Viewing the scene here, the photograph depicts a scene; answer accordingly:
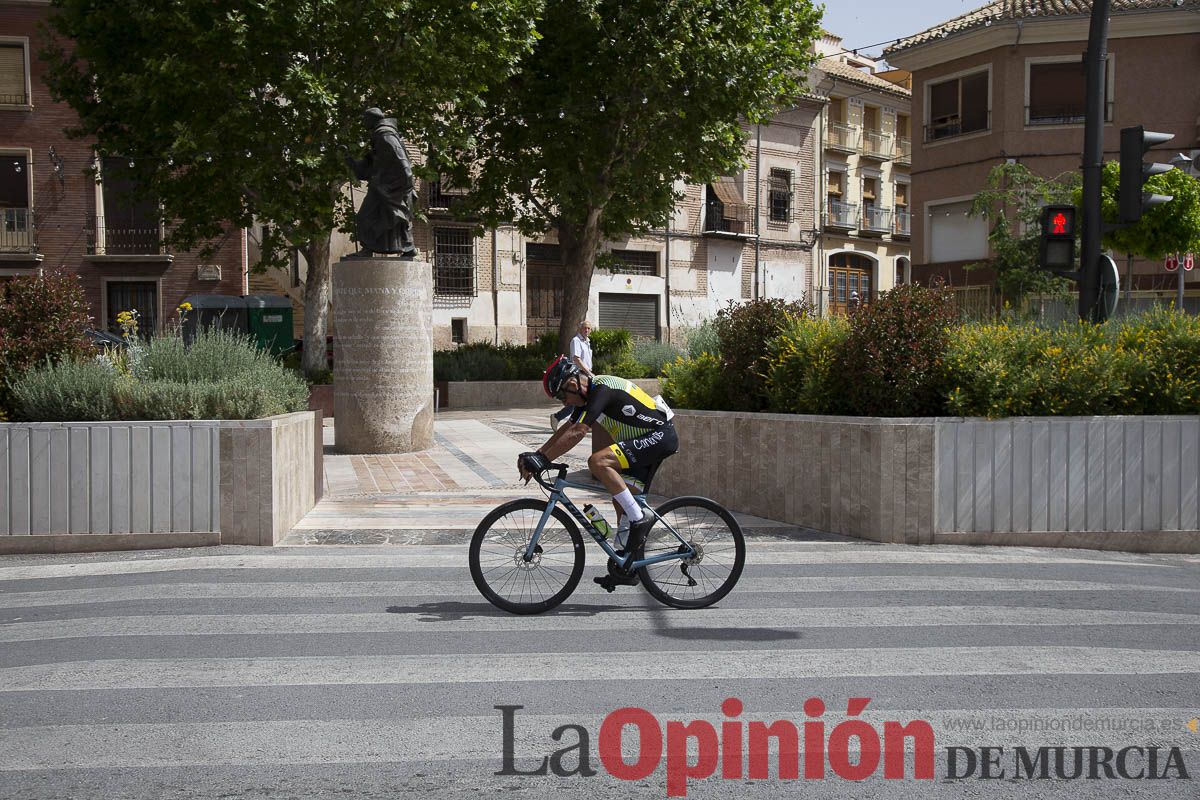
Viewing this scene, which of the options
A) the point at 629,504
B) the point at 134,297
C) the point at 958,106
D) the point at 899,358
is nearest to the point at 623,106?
the point at 958,106

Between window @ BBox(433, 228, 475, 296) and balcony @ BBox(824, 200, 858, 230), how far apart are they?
1798 cm

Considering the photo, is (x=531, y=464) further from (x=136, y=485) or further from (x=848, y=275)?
(x=848, y=275)

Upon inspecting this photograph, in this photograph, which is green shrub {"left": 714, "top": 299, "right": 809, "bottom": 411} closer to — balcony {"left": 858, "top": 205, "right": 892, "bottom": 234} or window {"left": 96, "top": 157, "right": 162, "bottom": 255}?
window {"left": 96, "top": 157, "right": 162, "bottom": 255}

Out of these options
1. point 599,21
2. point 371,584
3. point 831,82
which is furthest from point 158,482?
point 831,82

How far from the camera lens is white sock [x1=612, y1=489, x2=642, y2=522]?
21.0ft

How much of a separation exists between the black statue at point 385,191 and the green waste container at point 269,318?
18.8 meters

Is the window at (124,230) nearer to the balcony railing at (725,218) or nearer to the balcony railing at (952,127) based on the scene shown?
the balcony railing at (725,218)

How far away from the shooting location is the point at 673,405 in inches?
492

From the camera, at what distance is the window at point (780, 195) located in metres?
44.1

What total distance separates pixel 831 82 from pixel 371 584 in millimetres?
43590

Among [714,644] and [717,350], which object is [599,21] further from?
[714,644]

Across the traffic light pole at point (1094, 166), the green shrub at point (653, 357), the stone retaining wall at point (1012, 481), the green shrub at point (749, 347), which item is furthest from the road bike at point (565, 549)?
the green shrub at point (653, 357)

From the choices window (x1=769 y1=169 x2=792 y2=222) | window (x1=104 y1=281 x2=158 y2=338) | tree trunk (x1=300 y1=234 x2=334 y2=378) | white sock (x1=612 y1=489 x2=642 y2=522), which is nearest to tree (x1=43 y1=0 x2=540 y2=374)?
tree trunk (x1=300 y1=234 x2=334 y2=378)

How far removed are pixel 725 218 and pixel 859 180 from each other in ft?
34.0
